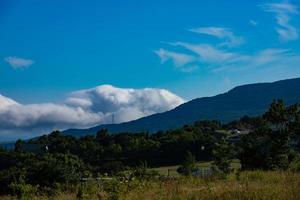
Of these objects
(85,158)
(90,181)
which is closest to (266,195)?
(90,181)

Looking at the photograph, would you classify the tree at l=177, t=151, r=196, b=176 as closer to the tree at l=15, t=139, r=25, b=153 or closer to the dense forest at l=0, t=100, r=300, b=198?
the dense forest at l=0, t=100, r=300, b=198

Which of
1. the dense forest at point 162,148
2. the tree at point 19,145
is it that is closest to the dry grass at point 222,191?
the dense forest at point 162,148

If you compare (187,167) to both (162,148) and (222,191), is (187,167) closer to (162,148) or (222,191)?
(222,191)

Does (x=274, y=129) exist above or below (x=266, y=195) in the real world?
above

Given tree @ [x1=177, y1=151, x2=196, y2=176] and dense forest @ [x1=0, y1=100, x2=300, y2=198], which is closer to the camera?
tree @ [x1=177, y1=151, x2=196, y2=176]

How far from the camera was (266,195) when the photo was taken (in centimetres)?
790

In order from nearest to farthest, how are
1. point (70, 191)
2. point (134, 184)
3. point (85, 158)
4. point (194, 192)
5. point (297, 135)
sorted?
point (194, 192)
point (134, 184)
point (70, 191)
point (297, 135)
point (85, 158)

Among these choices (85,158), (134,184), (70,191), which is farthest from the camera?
(85,158)

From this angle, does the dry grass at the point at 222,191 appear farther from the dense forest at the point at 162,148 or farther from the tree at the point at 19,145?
the tree at the point at 19,145

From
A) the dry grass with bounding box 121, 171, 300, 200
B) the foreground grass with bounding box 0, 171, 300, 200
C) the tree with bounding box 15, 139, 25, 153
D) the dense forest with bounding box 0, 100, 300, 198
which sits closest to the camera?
the dry grass with bounding box 121, 171, 300, 200

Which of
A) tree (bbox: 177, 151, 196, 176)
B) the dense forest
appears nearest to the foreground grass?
tree (bbox: 177, 151, 196, 176)

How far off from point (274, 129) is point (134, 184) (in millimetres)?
21618

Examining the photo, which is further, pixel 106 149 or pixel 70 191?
pixel 106 149

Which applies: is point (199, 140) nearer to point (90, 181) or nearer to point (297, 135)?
point (297, 135)
